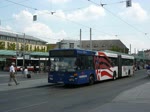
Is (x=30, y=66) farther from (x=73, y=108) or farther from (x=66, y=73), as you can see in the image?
(x=73, y=108)

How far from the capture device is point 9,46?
13000cm

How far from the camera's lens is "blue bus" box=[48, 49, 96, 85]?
23.7 m

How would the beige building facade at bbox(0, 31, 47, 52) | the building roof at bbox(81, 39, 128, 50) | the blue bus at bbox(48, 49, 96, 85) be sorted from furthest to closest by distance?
the building roof at bbox(81, 39, 128, 50) < the beige building facade at bbox(0, 31, 47, 52) < the blue bus at bbox(48, 49, 96, 85)

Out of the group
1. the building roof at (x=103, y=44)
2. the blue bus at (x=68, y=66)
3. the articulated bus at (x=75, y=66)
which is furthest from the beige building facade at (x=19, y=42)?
the blue bus at (x=68, y=66)

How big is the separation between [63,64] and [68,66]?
0.46 meters

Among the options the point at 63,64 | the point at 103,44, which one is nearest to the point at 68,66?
the point at 63,64

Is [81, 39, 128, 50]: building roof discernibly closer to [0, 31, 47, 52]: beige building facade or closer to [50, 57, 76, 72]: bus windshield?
[0, 31, 47, 52]: beige building facade

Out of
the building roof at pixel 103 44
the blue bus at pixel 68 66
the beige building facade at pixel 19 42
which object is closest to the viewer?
the blue bus at pixel 68 66

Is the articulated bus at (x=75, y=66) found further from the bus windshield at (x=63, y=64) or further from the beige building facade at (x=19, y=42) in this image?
the beige building facade at (x=19, y=42)

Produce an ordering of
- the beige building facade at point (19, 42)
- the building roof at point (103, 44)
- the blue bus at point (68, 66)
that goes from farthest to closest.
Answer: the building roof at point (103, 44)
the beige building facade at point (19, 42)
the blue bus at point (68, 66)

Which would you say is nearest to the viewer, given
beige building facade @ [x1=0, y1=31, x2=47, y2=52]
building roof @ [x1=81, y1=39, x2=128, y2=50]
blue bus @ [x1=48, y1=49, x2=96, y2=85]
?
blue bus @ [x1=48, y1=49, x2=96, y2=85]

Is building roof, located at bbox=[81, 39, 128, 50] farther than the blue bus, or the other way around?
building roof, located at bbox=[81, 39, 128, 50]

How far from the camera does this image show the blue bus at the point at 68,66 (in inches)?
931

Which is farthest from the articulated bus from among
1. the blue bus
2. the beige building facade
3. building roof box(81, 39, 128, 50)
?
building roof box(81, 39, 128, 50)
